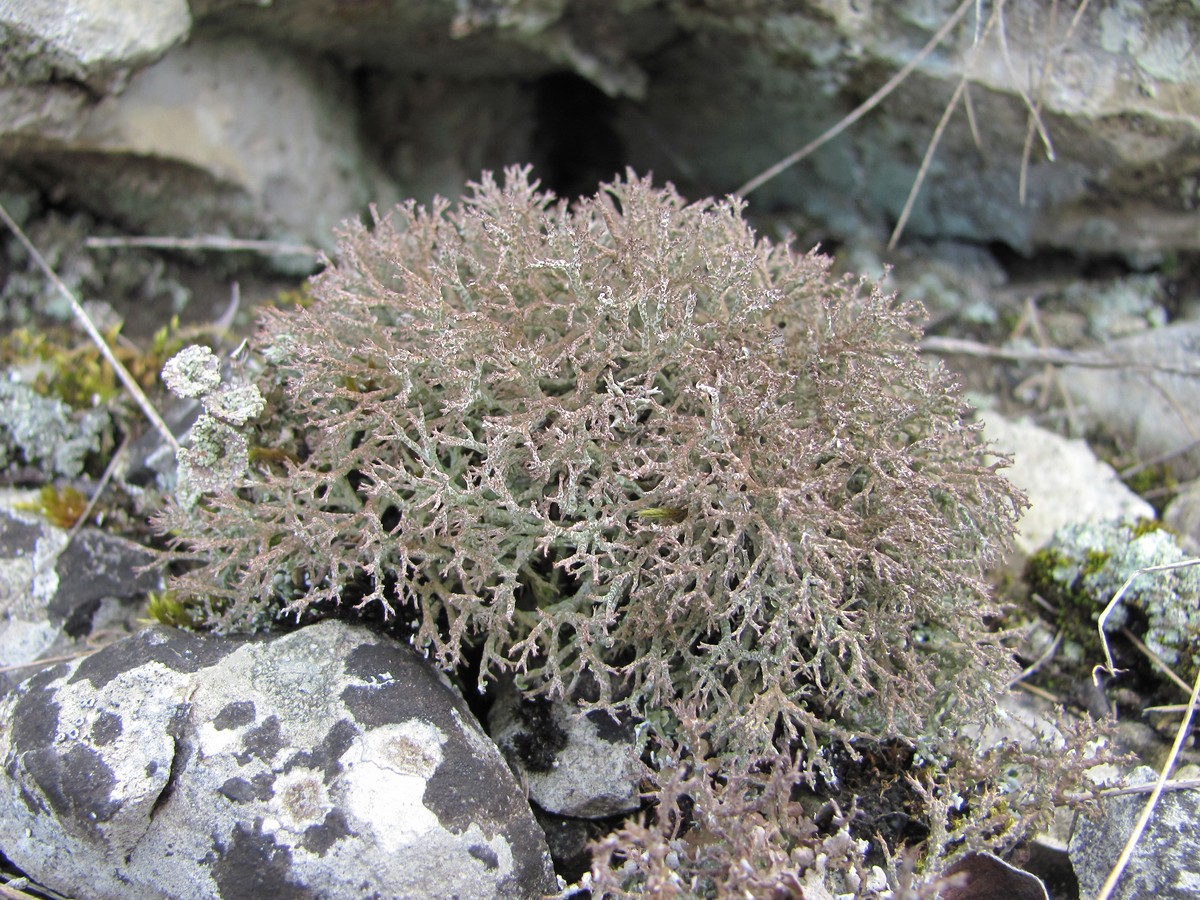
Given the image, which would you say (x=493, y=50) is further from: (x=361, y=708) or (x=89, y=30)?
(x=361, y=708)

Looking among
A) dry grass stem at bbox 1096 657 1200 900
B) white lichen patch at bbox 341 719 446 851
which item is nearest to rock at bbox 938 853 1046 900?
dry grass stem at bbox 1096 657 1200 900

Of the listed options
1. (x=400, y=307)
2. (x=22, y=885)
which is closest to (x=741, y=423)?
(x=400, y=307)

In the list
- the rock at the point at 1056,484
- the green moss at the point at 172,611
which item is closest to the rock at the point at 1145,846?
the rock at the point at 1056,484

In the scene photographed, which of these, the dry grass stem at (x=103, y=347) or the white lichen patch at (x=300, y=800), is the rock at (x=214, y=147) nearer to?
the dry grass stem at (x=103, y=347)

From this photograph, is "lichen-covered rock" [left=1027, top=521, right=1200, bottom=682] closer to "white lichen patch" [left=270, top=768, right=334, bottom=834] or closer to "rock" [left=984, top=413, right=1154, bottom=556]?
"rock" [left=984, top=413, right=1154, bottom=556]

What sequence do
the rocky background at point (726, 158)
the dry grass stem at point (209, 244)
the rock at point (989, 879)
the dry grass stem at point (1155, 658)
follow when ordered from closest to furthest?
1. the rock at point (989, 879)
2. the dry grass stem at point (1155, 658)
3. the rocky background at point (726, 158)
4. the dry grass stem at point (209, 244)

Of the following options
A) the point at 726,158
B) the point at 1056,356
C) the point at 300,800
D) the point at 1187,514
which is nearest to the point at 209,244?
the point at 726,158
